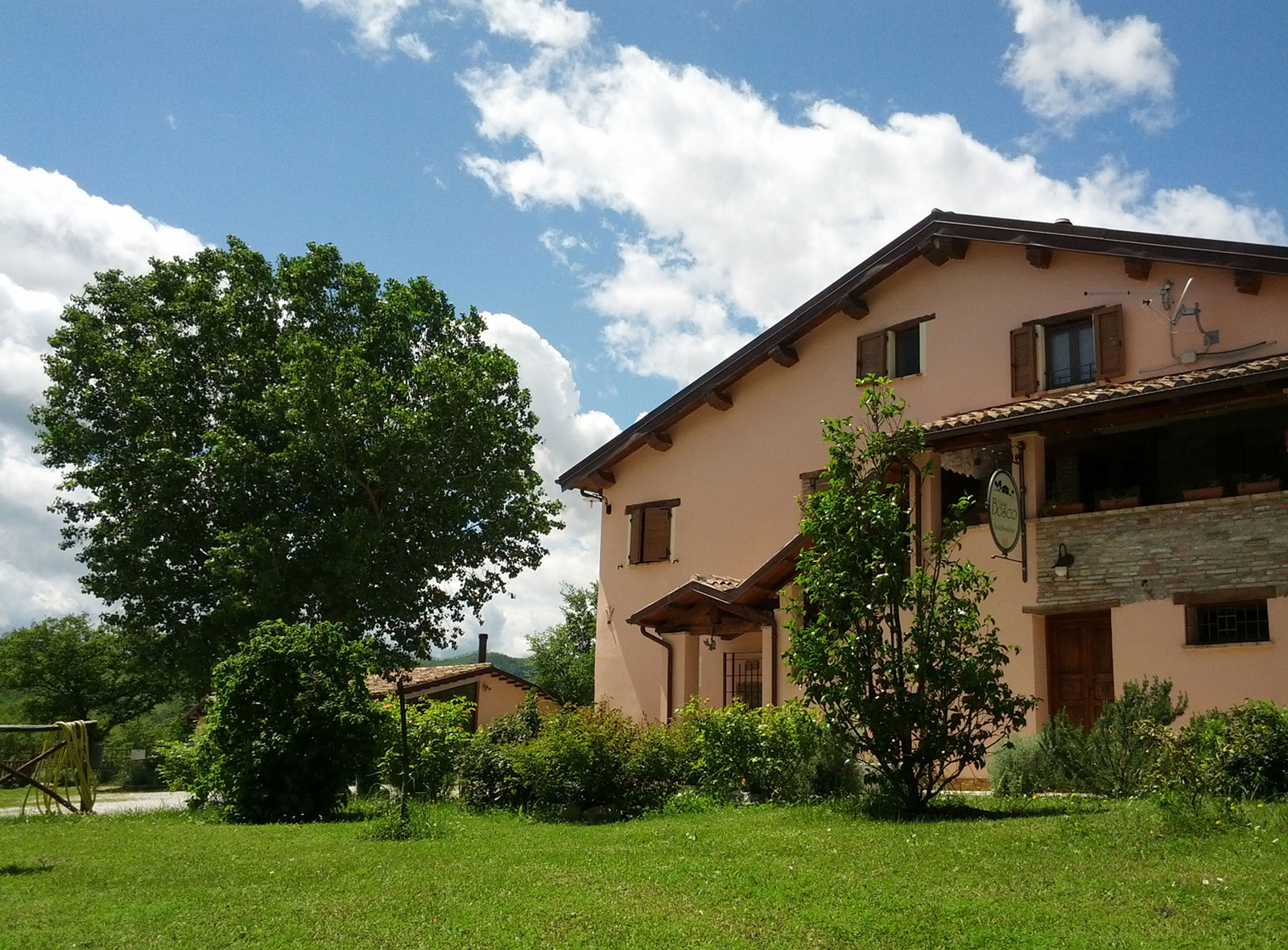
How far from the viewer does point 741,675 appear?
22531 millimetres

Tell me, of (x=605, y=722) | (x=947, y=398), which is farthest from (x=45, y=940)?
(x=947, y=398)

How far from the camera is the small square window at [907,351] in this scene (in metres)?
21.2

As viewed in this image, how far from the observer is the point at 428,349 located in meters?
31.0

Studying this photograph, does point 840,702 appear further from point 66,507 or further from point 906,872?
point 66,507

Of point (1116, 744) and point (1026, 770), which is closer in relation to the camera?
point (1116, 744)

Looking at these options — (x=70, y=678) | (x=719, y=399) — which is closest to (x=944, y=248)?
(x=719, y=399)

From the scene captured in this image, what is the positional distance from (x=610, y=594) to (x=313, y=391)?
8157mm

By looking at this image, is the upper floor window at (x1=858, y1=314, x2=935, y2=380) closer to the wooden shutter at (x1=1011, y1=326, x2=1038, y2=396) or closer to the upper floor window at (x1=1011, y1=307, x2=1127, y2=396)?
the wooden shutter at (x1=1011, y1=326, x2=1038, y2=396)

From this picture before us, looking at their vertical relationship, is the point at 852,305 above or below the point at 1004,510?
above

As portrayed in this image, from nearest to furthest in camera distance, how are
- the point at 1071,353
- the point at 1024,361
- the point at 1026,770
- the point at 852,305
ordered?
the point at 1026,770 → the point at 1071,353 → the point at 1024,361 → the point at 852,305

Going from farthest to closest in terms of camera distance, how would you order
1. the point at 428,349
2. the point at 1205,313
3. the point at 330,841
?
the point at 428,349 → the point at 1205,313 → the point at 330,841

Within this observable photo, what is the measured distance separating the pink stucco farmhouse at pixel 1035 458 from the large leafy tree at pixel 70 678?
34.9 m

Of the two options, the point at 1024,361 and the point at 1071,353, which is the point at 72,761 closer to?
the point at 1024,361

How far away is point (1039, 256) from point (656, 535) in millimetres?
9801
